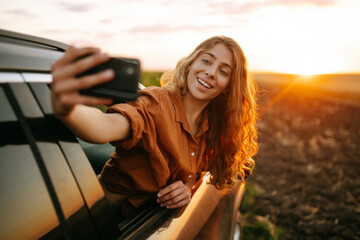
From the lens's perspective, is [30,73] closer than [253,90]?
Yes

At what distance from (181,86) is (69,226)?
4.25ft

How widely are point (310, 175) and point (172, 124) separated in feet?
13.6

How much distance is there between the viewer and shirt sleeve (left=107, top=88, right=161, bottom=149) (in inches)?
49.8

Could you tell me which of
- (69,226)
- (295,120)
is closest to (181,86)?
(69,226)

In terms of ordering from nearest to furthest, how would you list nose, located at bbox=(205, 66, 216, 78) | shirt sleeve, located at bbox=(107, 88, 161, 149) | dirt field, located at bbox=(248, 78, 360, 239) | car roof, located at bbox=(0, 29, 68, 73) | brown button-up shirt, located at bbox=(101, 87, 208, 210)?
car roof, located at bbox=(0, 29, 68, 73) < shirt sleeve, located at bbox=(107, 88, 161, 149) < brown button-up shirt, located at bbox=(101, 87, 208, 210) < nose, located at bbox=(205, 66, 216, 78) < dirt field, located at bbox=(248, 78, 360, 239)

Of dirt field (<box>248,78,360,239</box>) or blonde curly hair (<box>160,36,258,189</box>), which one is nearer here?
blonde curly hair (<box>160,36,258,189</box>)

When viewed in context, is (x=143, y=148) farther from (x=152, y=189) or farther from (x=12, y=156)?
(x=12, y=156)

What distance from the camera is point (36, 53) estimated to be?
3.52ft

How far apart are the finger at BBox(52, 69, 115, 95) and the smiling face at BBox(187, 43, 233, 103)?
4.02 ft

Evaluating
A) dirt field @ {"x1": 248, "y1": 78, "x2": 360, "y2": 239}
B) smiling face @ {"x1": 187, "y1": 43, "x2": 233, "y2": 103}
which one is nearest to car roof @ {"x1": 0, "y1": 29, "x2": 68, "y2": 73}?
smiling face @ {"x1": 187, "y1": 43, "x2": 233, "y2": 103}

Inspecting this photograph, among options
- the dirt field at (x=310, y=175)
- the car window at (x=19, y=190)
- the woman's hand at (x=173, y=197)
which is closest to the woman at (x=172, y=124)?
the woman's hand at (x=173, y=197)

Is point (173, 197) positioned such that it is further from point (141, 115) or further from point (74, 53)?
point (74, 53)

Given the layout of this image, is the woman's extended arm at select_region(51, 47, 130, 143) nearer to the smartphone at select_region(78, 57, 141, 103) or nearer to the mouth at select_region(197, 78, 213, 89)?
the smartphone at select_region(78, 57, 141, 103)

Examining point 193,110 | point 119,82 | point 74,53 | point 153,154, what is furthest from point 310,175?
point 74,53
